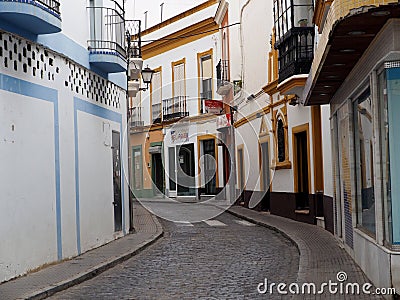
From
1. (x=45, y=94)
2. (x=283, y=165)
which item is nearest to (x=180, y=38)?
(x=283, y=165)

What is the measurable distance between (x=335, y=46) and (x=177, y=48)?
2741 centimetres

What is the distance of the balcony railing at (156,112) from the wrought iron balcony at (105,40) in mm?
22219

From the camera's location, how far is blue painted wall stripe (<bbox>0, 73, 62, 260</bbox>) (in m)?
9.59

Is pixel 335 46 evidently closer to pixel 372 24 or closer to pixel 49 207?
pixel 372 24

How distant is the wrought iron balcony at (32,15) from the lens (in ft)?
29.8

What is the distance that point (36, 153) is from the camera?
10.6 m

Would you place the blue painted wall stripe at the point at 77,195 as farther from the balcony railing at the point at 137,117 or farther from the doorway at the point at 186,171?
the balcony railing at the point at 137,117

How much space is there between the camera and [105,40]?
555 inches

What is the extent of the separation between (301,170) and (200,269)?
8.11 metres

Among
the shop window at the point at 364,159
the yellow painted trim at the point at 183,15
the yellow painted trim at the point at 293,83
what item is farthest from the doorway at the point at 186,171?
the shop window at the point at 364,159

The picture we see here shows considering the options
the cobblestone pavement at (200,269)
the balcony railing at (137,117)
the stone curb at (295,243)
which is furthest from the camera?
the balcony railing at (137,117)

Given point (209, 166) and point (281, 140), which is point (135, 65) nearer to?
point (281, 140)

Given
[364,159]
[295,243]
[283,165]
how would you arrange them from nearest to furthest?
[364,159] → [295,243] → [283,165]

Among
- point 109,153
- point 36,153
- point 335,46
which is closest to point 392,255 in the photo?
point 335,46
